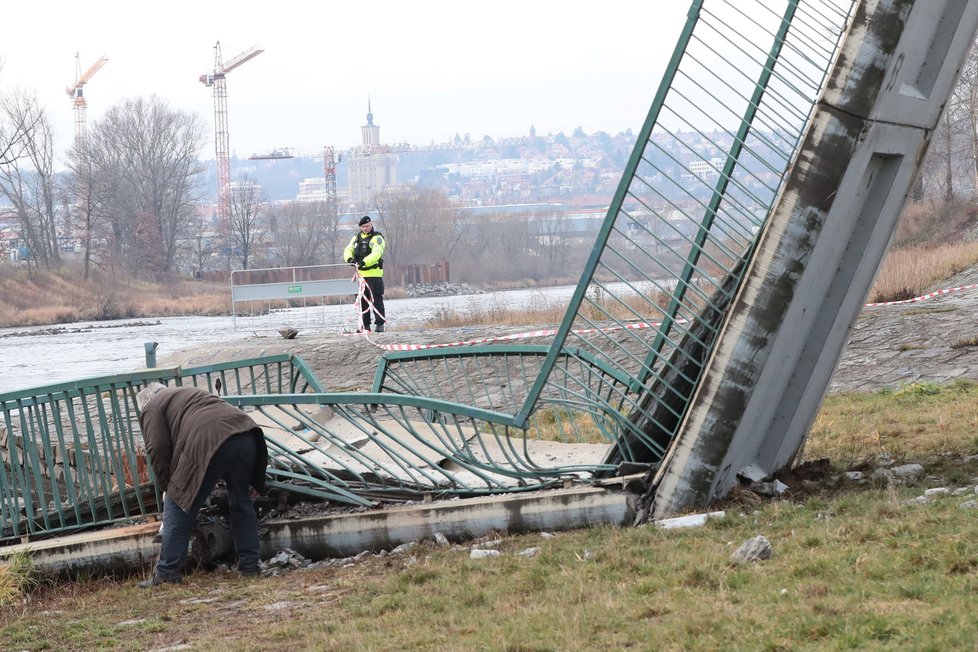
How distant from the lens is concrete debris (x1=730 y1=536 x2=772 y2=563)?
5.81m

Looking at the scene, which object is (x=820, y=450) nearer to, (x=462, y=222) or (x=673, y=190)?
(x=673, y=190)

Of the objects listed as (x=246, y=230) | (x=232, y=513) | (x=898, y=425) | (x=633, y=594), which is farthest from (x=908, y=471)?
(x=246, y=230)

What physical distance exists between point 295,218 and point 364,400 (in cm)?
10409

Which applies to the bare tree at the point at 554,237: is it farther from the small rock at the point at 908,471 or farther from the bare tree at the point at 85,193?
the small rock at the point at 908,471

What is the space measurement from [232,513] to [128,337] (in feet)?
104

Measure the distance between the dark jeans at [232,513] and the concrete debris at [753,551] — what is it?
3557 millimetres

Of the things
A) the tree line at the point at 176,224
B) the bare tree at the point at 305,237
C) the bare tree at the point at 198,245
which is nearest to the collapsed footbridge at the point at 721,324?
the tree line at the point at 176,224

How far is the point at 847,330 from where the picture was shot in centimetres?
790

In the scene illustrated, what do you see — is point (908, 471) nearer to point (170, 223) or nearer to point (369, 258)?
point (369, 258)

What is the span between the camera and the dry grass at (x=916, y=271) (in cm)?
2083

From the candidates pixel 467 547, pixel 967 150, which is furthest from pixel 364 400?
pixel 967 150

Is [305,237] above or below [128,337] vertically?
below

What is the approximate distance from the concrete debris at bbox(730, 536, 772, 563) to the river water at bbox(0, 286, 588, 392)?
16.2m

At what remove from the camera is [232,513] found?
26.5ft
